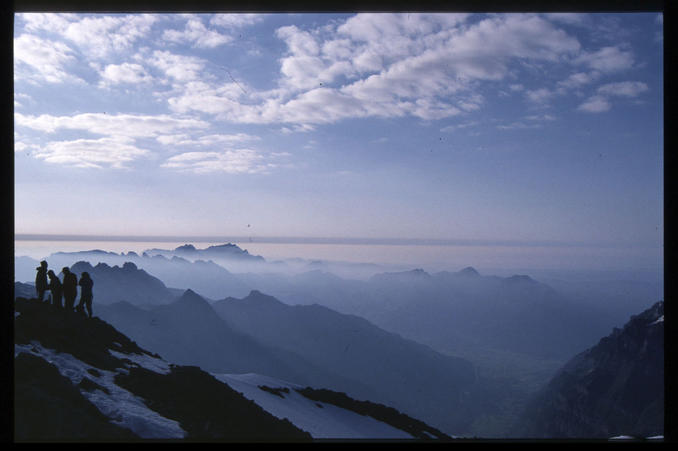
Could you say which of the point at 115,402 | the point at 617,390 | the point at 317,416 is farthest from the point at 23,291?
the point at 617,390

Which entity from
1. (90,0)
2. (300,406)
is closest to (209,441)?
(90,0)

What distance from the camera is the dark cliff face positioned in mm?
112125

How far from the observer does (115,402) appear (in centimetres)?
842

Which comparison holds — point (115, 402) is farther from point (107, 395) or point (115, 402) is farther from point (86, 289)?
point (86, 289)

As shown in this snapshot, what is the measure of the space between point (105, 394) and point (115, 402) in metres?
0.52

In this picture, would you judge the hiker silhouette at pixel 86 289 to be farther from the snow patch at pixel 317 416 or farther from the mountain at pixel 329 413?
the mountain at pixel 329 413

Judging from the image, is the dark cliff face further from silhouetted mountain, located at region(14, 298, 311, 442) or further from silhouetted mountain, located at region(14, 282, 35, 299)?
silhouetted mountain, located at region(14, 282, 35, 299)

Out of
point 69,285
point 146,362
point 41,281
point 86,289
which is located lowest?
point 146,362

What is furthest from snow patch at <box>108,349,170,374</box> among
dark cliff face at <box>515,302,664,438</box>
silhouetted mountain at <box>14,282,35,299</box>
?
dark cliff face at <box>515,302,664,438</box>

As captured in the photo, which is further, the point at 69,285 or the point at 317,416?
the point at 317,416

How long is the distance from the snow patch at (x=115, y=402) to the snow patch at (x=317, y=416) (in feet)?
27.1

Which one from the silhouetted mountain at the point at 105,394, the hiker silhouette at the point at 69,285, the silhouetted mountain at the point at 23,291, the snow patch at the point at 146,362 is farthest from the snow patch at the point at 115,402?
the silhouetted mountain at the point at 23,291
